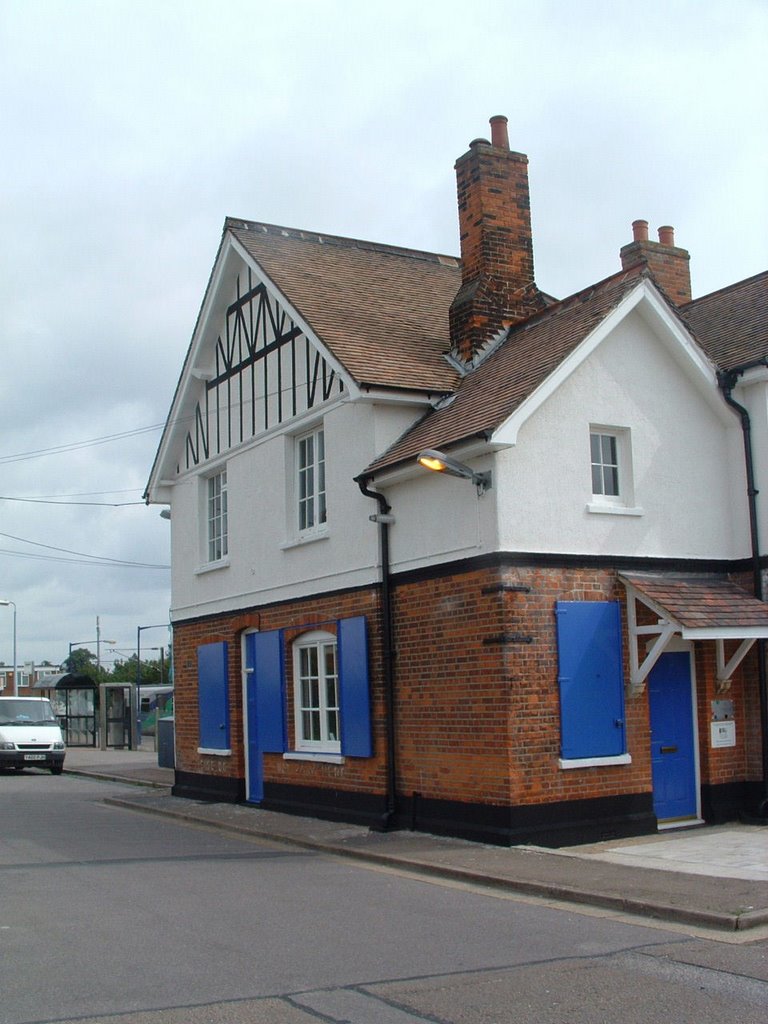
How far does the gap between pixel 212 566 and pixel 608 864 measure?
980 cm

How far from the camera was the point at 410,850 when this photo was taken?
12.2 metres

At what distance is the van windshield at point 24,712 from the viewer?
27.7 meters

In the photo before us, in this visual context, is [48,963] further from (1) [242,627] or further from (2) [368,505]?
(1) [242,627]

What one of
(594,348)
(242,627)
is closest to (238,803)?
(242,627)

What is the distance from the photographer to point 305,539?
16.1 metres

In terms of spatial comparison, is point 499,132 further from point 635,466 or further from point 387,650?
point 387,650

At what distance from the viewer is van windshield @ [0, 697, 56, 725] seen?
2767 centimetres

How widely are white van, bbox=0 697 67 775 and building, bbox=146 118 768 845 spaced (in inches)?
413

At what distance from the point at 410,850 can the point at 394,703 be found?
2.28 metres

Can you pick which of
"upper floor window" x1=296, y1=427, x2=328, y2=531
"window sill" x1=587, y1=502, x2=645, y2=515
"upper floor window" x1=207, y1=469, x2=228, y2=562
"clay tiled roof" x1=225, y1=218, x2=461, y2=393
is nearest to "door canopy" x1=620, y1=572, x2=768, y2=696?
"window sill" x1=587, y1=502, x2=645, y2=515

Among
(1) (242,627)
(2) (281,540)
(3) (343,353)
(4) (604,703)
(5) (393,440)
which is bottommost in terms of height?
(4) (604,703)

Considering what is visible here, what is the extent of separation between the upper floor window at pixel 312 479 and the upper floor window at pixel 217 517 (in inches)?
110

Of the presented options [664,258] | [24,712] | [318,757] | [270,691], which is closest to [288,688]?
[270,691]

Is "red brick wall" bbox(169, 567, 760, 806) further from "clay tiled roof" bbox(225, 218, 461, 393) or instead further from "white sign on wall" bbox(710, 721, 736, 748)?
"clay tiled roof" bbox(225, 218, 461, 393)
